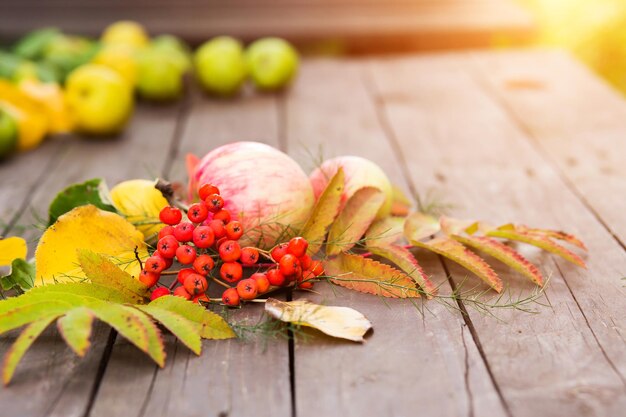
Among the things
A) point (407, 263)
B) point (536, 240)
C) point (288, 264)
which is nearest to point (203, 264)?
point (288, 264)

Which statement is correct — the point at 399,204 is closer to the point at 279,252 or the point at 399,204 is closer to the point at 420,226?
the point at 420,226

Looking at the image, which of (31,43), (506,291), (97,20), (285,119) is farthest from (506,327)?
(97,20)

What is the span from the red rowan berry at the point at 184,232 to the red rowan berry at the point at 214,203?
0.05m

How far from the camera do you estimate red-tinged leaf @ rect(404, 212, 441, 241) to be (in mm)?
1527

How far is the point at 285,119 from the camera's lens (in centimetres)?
255

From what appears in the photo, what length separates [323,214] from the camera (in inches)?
56.4

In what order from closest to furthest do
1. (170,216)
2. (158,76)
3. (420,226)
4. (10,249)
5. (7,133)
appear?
(170,216)
(10,249)
(420,226)
(7,133)
(158,76)

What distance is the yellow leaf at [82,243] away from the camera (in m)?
1.34

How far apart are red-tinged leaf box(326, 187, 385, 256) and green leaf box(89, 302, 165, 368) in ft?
1.42

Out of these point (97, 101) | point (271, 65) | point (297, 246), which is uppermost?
point (297, 246)

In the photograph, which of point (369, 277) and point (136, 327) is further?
point (369, 277)

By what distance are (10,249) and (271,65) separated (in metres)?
1.56

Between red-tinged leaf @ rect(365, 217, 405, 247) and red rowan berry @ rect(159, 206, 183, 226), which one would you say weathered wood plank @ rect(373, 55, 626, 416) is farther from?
red rowan berry @ rect(159, 206, 183, 226)

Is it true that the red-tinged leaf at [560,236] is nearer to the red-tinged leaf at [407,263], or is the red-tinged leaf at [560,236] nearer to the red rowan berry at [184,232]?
the red-tinged leaf at [407,263]
